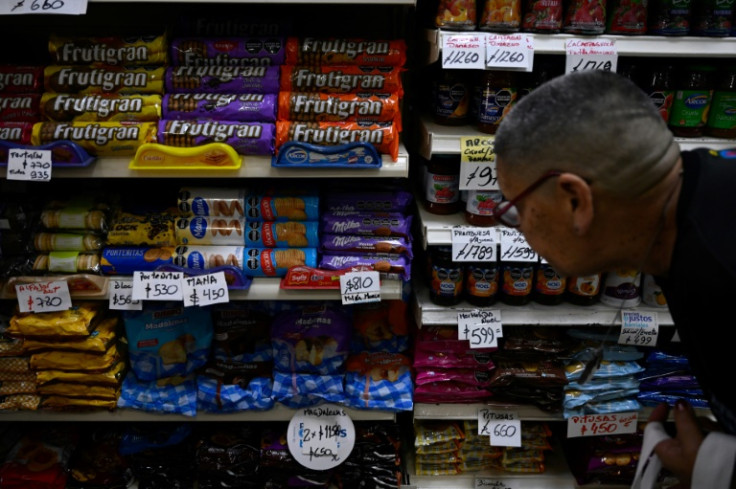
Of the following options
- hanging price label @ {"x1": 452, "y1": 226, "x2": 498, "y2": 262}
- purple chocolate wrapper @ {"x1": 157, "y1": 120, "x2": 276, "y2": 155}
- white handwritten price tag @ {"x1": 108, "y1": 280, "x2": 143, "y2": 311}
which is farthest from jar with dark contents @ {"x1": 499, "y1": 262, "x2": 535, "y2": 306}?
white handwritten price tag @ {"x1": 108, "y1": 280, "x2": 143, "y2": 311}

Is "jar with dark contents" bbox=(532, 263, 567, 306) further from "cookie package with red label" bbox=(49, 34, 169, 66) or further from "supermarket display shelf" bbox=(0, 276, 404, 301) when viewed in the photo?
"cookie package with red label" bbox=(49, 34, 169, 66)

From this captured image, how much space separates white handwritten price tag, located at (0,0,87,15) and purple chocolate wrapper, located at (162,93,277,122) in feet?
1.10

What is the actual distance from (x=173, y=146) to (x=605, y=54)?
4.34ft

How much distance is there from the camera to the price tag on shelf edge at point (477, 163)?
1731 mm

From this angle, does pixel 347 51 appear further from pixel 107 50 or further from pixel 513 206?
pixel 513 206

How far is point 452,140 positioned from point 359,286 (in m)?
0.55

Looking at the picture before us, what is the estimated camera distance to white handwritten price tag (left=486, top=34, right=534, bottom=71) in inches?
63.1

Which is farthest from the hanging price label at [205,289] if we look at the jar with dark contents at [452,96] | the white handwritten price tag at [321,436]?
the jar with dark contents at [452,96]

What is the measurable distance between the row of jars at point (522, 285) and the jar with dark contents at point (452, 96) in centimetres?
43

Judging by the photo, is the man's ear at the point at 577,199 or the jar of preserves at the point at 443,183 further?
the jar of preserves at the point at 443,183

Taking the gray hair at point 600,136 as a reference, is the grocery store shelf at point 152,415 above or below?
below

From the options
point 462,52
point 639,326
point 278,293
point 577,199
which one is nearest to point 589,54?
point 462,52

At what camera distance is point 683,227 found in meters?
0.94

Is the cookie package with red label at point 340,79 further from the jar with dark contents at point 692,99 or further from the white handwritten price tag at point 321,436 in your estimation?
the white handwritten price tag at point 321,436
